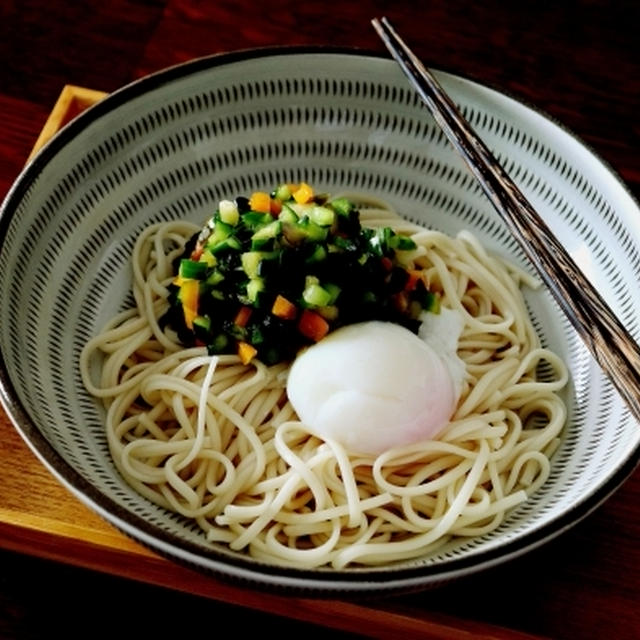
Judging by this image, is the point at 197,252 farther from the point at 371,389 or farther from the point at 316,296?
the point at 371,389

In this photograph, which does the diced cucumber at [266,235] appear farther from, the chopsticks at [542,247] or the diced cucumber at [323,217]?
the chopsticks at [542,247]

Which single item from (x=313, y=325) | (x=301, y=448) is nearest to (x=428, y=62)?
(x=313, y=325)

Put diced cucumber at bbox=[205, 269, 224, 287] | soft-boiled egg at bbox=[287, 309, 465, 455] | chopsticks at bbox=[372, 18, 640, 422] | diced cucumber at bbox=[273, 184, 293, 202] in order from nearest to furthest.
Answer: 1. chopsticks at bbox=[372, 18, 640, 422]
2. soft-boiled egg at bbox=[287, 309, 465, 455]
3. diced cucumber at bbox=[205, 269, 224, 287]
4. diced cucumber at bbox=[273, 184, 293, 202]

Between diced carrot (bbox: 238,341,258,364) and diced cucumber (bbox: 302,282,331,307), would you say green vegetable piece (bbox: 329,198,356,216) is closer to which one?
diced cucumber (bbox: 302,282,331,307)

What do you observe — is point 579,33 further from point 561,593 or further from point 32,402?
point 32,402

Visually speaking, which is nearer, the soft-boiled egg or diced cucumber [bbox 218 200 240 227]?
the soft-boiled egg

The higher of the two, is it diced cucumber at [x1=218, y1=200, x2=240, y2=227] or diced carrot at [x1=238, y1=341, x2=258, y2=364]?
diced cucumber at [x1=218, y1=200, x2=240, y2=227]

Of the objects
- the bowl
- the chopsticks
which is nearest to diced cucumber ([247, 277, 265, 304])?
the bowl

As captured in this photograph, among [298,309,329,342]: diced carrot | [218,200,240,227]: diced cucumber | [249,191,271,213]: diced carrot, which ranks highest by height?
[249,191,271,213]: diced carrot

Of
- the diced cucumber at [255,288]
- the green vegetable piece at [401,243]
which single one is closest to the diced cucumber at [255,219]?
the diced cucumber at [255,288]
